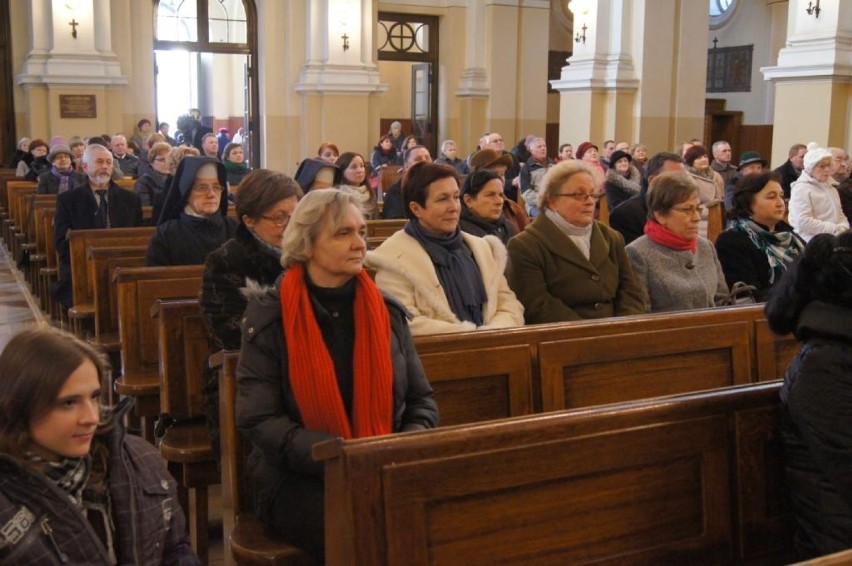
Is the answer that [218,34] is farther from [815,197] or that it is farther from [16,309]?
[815,197]

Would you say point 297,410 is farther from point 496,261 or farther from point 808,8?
point 808,8

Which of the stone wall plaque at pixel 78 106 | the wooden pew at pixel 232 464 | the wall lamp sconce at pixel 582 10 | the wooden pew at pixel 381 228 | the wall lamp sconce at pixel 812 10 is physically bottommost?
the wooden pew at pixel 232 464

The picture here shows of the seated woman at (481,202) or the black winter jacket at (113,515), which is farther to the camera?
the seated woman at (481,202)

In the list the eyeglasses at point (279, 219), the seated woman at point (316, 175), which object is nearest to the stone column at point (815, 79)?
the seated woman at point (316, 175)

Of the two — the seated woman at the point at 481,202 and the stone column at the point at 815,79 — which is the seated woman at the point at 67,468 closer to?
the seated woman at the point at 481,202

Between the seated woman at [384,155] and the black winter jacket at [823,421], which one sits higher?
the seated woman at [384,155]

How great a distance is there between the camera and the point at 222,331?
3221 mm

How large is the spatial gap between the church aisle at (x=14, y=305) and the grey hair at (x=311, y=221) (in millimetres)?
4234

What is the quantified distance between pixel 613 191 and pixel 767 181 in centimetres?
346

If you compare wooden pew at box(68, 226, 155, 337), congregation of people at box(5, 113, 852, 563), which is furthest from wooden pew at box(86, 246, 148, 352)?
congregation of people at box(5, 113, 852, 563)

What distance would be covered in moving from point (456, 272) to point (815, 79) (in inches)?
277

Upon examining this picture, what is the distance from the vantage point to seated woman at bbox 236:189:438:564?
8.34 ft

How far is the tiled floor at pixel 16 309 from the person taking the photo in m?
4.14

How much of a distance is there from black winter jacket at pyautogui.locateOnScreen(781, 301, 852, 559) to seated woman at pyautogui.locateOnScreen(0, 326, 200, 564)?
150 cm
